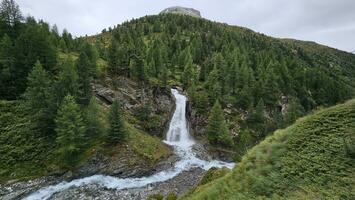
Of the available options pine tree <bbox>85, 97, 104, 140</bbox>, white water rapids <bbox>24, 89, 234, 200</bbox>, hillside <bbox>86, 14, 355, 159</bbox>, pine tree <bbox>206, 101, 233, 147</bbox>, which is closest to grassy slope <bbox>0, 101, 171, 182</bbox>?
pine tree <bbox>85, 97, 104, 140</bbox>

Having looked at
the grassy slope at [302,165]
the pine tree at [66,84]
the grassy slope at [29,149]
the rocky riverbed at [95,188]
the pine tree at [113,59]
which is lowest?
the rocky riverbed at [95,188]

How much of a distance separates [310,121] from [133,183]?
26905 millimetres

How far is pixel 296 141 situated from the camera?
14031 mm

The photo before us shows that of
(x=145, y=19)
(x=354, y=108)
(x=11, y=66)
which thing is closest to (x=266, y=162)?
(x=354, y=108)

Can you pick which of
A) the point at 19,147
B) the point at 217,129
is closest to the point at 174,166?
the point at 217,129

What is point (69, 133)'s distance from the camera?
35594 millimetres

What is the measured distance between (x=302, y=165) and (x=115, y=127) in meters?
31.0

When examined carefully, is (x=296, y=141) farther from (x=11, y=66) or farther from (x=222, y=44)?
(x=222, y=44)

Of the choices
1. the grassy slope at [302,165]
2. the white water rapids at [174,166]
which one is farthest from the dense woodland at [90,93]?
the grassy slope at [302,165]

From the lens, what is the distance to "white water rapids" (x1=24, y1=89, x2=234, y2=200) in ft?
108

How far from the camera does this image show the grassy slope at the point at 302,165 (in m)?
11.7

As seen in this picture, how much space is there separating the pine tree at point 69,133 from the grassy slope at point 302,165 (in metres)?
25.4

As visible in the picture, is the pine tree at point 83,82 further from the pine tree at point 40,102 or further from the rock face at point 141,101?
the rock face at point 141,101

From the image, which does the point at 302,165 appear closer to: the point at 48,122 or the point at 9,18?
the point at 48,122
